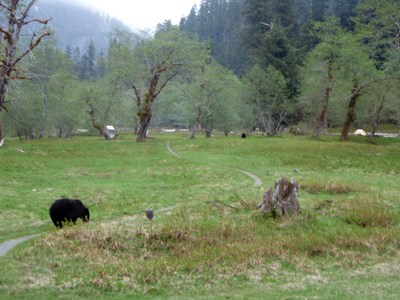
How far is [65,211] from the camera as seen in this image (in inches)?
571

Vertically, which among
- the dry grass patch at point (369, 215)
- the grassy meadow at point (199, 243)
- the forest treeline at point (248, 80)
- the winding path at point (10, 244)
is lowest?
the winding path at point (10, 244)

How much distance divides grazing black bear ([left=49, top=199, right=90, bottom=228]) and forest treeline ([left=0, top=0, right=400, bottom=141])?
35.8 feet

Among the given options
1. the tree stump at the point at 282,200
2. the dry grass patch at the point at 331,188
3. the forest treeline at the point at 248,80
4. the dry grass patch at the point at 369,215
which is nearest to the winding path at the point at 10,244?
the tree stump at the point at 282,200

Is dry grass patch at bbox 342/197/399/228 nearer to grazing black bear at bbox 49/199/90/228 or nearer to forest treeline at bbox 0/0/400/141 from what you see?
grazing black bear at bbox 49/199/90/228

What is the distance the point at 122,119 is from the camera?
8644 cm

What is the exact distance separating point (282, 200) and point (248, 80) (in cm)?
5154

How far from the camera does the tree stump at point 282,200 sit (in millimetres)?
14578

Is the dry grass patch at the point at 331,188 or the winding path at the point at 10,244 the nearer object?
the winding path at the point at 10,244

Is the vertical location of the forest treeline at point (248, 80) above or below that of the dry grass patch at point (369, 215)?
above

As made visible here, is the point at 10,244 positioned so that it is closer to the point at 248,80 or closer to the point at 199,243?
the point at 199,243

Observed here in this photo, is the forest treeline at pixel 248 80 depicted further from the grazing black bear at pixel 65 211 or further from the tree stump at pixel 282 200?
the tree stump at pixel 282 200

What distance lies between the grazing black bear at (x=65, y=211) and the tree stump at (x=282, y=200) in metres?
6.14

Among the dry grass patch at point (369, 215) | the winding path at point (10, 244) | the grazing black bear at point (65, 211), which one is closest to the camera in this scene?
the winding path at point (10, 244)

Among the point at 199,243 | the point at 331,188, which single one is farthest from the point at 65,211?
the point at 331,188
